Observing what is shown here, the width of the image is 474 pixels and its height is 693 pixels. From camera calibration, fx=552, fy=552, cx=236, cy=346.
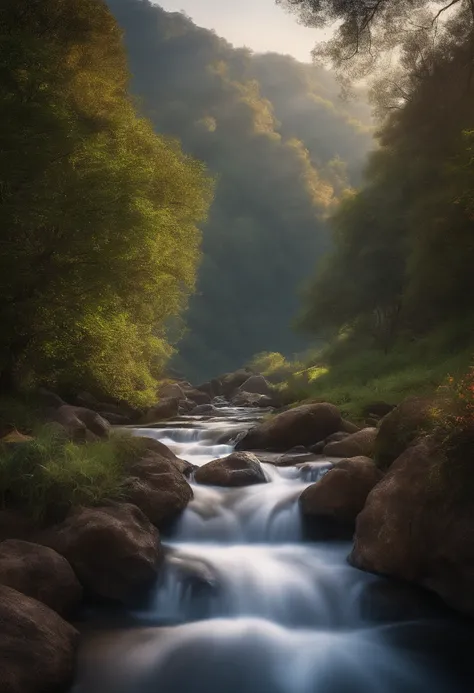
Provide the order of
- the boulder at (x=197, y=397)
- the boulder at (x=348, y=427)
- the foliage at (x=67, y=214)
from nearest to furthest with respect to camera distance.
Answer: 1. the foliage at (x=67, y=214)
2. the boulder at (x=348, y=427)
3. the boulder at (x=197, y=397)

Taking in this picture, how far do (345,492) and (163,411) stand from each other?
13155 millimetres

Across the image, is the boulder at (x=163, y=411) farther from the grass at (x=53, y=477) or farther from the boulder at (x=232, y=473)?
the grass at (x=53, y=477)

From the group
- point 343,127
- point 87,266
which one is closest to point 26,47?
point 87,266

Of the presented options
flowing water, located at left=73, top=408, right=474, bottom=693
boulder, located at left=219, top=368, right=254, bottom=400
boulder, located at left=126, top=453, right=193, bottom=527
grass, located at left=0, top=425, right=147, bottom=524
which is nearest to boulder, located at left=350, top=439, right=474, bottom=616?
flowing water, located at left=73, top=408, right=474, bottom=693

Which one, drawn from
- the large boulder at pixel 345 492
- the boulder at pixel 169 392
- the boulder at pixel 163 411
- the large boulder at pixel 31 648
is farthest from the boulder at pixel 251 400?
the large boulder at pixel 31 648

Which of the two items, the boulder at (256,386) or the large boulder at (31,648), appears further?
the boulder at (256,386)

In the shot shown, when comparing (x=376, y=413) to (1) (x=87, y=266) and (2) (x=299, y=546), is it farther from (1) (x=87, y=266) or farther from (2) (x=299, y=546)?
(1) (x=87, y=266)

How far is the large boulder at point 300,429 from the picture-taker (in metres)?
12.9

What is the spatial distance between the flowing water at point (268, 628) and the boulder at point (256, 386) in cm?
2629

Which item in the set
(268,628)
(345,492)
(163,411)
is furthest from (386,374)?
(268,628)

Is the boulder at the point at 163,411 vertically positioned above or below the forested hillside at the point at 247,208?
below

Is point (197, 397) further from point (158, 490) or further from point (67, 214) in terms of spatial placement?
point (158, 490)

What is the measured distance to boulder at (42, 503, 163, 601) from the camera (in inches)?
243

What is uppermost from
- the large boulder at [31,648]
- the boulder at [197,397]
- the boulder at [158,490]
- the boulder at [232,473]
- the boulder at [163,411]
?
the boulder at [197,397]
